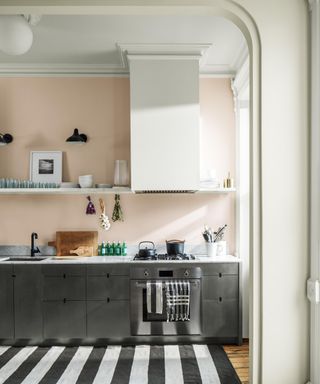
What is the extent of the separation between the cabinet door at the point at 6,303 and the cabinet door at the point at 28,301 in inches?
1.9

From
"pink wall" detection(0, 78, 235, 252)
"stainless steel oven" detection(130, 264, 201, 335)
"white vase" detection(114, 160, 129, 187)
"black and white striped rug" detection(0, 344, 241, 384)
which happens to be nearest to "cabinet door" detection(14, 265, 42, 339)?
"black and white striped rug" detection(0, 344, 241, 384)

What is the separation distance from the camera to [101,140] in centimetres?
504

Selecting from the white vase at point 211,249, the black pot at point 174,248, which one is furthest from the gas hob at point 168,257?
the white vase at point 211,249

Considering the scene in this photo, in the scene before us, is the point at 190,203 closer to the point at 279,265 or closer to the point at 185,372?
the point at 185,372

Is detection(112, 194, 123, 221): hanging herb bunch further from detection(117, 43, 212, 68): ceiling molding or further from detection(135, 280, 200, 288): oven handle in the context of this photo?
detection(117, 43, 212, 68): ceiling molding

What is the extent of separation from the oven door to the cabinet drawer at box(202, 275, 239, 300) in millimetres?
80

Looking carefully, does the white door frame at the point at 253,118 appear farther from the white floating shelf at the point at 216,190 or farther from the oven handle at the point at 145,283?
the white floating shelf at the point at 216,190

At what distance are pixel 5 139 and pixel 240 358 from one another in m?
3.29

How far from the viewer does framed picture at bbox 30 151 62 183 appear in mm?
4957

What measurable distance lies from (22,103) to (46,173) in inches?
32.6

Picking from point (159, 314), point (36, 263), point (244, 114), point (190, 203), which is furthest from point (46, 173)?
point (244, 114)

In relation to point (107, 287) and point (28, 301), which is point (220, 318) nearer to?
point (107, 287)

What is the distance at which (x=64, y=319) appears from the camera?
445cm

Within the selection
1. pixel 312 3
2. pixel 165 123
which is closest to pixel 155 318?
pixel 165 123
